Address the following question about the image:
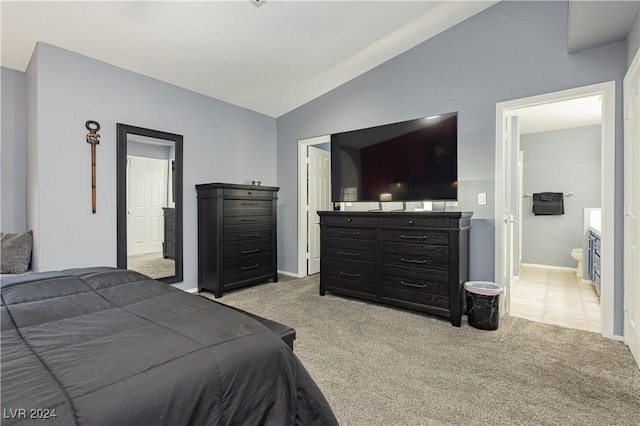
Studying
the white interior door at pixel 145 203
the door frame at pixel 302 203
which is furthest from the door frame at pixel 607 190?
the white interior door at pixel 145 203

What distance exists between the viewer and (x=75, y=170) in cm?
296

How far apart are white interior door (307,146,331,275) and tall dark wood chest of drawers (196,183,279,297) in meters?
0.80

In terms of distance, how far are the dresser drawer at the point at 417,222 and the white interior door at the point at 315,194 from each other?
173 centimetres

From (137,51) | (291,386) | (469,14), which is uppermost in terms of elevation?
(469,14)

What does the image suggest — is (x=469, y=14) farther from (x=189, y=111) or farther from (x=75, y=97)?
(x=75, y=97)

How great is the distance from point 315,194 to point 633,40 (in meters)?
3.75

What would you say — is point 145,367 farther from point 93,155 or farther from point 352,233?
point 93,155

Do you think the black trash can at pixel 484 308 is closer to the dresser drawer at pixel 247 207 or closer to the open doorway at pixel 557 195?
the open doorway at pixel 557 195

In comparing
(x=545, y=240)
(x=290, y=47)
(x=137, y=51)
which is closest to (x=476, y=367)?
(x=290, y=47)

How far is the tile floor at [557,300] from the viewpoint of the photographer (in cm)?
307

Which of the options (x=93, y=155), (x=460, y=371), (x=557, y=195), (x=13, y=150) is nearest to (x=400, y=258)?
(x=460, y=371)

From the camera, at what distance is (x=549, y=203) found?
18.3ft

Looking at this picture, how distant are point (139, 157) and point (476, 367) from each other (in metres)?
3.69

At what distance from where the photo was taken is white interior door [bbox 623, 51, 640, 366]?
218 centimetres
